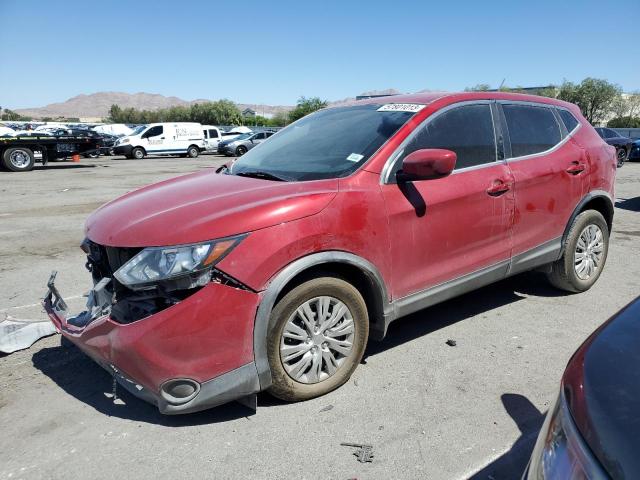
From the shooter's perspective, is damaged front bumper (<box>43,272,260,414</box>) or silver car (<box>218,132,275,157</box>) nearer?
damaged front bumper (<box>43,272,260,414</box>)

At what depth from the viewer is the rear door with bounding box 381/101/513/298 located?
3191 mm

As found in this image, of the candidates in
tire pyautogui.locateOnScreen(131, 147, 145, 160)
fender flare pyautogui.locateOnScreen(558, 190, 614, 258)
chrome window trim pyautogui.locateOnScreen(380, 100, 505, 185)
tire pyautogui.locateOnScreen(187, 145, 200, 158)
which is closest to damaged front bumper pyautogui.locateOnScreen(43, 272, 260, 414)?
chrome window trim pyautogui.locateOnScreen(380, 100, 505, 185)

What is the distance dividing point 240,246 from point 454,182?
1.70 meters

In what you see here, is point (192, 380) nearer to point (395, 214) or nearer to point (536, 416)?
point (395, 214)

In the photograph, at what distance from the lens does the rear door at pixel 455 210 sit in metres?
3.19

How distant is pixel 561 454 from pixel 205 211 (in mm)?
2017

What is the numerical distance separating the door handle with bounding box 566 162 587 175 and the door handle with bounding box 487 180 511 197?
0.92m

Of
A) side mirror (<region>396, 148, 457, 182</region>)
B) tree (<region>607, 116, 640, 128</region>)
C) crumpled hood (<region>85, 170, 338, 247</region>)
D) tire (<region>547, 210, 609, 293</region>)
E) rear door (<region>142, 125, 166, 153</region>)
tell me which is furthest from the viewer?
tree (<region>607, 116, 640, 128</region>)

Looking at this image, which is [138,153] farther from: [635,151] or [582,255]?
[582,255]

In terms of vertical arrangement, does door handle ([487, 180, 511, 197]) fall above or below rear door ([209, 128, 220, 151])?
below

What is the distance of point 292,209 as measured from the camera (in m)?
2.71

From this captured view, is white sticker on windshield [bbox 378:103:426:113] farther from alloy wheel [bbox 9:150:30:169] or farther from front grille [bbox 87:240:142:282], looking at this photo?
alloy wheel [bbox 9:150:30:169]

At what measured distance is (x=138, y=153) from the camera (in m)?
26.8

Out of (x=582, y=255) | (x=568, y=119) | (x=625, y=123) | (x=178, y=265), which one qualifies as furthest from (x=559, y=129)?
(x=625, y=123)
